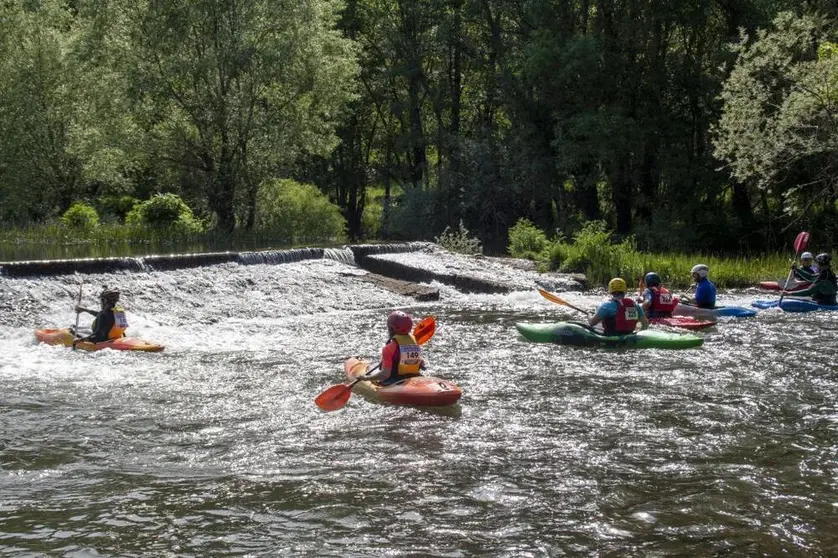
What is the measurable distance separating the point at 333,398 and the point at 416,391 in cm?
82

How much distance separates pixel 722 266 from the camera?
1962 cm

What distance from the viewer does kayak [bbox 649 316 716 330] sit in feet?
41.9

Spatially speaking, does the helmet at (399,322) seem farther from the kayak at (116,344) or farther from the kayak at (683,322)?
the kayak at (683,322)

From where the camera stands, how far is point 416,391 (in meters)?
8.34

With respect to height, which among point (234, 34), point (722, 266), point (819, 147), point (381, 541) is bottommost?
point (381, 541)

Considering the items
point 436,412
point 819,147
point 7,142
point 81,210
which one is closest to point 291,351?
point 436,412

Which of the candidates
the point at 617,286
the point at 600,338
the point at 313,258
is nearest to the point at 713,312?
the point at 617,286

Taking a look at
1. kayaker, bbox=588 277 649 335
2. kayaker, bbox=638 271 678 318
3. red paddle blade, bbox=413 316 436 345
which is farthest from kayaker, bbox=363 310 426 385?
kayaker, bbox=638 271 678 318

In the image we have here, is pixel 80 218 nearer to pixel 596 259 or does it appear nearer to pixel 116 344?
pixel 596 259

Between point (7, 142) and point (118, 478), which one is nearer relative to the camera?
point (118, 478)

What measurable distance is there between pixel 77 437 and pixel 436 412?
10.4 ft

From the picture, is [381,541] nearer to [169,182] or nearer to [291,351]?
[291,351]

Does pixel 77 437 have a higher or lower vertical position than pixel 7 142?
lower

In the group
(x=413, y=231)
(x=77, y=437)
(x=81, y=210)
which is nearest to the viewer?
(x=77, y=437)
